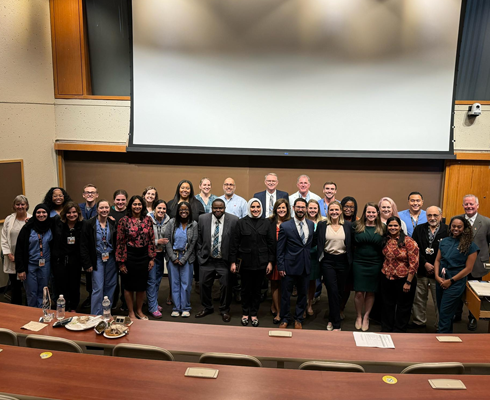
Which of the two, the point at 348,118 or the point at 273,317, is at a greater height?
the point at 348,118

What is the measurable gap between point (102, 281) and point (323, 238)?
2.61 metres

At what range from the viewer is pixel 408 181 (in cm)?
698

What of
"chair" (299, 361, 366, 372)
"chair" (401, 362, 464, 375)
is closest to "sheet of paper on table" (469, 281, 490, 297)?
"chair" (401, 362, 464, 375)

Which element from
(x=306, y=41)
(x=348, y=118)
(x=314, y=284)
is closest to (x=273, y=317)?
(x=314, y=284)

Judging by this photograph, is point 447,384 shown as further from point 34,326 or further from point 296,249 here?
point 34,326

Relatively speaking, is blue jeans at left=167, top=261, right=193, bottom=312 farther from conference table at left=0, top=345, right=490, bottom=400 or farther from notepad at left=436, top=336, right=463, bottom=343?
notepad at left=436, top=336, right=463, bottom=343

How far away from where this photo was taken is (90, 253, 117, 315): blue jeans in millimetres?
4996

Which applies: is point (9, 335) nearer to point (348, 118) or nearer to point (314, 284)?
point (314, 284)

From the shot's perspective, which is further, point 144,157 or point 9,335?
point 144,157

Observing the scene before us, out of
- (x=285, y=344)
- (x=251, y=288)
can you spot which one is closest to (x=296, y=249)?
(x=251, y=288)

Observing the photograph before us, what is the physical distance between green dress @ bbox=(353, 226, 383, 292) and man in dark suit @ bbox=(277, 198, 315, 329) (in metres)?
0.54

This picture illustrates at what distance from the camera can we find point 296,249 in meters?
4.93

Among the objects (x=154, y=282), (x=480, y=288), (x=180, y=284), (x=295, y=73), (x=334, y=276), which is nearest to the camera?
(x=480, y=288)

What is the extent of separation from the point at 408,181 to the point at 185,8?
447 cm
